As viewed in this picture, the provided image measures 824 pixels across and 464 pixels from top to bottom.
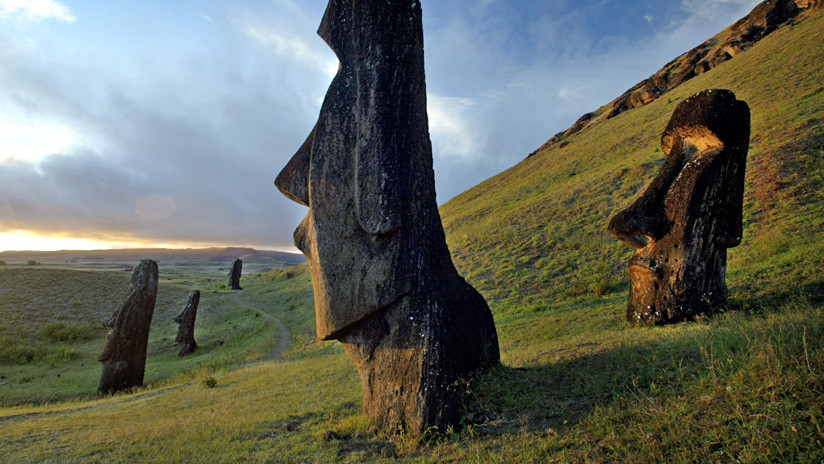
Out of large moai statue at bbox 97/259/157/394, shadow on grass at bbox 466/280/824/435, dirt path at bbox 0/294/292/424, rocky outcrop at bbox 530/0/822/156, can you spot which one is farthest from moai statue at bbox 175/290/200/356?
rocky outcrop at bbox 530/0/822/156

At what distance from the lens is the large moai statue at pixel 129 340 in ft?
48.1

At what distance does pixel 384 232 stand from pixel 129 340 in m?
14.4

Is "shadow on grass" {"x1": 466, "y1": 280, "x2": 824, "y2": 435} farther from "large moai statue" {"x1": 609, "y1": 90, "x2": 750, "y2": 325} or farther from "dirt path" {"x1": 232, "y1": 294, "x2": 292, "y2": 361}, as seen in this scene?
"dirt path" {"x1": 232, "y1": 294, "x2": 292, "y2": 361}

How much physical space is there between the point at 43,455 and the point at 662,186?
11825mm

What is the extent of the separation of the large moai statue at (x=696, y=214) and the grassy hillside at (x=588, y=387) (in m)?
0.68

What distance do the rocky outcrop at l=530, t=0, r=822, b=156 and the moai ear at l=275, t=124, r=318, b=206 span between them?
5958 centimetres

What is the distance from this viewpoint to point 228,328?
27375 mm

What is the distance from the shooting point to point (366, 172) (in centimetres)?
557

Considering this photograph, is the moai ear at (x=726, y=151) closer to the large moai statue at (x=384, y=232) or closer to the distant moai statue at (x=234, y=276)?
the large moai statue at (x=384, y=232)

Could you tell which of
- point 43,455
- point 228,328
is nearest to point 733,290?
point 43,455

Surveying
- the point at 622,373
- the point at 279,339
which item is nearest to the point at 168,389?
the point at 279,339

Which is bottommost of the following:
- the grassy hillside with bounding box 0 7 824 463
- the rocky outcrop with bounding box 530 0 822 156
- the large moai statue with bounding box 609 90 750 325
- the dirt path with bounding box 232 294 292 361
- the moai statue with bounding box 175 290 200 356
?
the dirt path with bounding box 232 294 292 361

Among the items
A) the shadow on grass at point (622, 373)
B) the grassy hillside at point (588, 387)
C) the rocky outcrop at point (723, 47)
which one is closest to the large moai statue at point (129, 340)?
the grassy hillside at point (588, 387)

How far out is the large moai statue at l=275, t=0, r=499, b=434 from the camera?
543 centimetres
